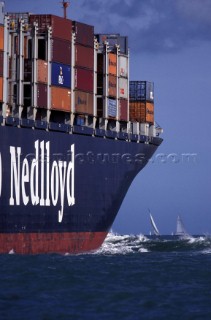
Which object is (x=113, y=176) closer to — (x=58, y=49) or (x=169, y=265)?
(x=58, y=49)

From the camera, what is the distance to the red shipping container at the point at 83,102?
78312 mm

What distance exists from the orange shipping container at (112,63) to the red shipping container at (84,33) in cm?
364

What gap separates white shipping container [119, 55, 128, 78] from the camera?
86125 millimetres

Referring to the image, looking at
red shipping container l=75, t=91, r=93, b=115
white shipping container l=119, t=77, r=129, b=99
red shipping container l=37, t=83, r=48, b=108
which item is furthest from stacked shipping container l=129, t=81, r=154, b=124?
red shipping container l=37, t=83, r=48, b=108

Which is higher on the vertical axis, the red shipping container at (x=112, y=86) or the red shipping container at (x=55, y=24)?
the red shipping container at (x=55, y=24)

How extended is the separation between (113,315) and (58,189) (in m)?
35.9

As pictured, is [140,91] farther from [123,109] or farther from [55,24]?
[55,24]

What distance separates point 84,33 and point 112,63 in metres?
5.57

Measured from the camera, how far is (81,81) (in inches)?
3105

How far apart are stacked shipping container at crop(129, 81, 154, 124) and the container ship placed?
0.36 feet

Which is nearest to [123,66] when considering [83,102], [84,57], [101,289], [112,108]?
[112,108]

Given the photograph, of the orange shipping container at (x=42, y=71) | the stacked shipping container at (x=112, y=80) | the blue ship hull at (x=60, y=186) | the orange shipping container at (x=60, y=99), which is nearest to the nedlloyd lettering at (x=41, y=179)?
the blue ship hull at (x=60, y=186)

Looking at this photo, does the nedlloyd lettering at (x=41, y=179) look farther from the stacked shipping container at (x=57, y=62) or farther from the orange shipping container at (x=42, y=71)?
the orange shipping container at (x=42, y=71)

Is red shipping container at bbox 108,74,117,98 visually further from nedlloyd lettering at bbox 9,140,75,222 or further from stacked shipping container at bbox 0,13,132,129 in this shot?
nedlloyd lettering at bbox 9,140,75,222
